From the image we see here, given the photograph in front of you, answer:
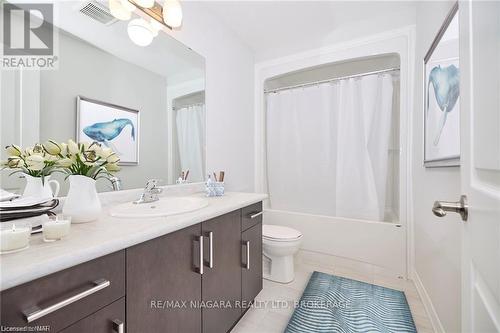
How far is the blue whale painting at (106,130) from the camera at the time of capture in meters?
1.13

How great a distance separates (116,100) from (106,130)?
0.19 m

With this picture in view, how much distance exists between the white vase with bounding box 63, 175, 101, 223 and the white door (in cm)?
116

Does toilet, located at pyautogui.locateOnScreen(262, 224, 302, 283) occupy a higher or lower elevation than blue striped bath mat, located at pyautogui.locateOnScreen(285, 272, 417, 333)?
higher

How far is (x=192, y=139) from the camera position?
174 cm

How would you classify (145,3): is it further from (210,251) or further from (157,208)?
(210,251)

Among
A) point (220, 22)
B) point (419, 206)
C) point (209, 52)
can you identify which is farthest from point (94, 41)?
point (419, 206)

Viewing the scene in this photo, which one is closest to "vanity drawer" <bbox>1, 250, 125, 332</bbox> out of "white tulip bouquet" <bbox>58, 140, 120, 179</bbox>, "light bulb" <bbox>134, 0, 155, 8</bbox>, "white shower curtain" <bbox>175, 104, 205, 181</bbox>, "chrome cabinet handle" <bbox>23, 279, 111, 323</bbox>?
"chrome cabinet handle" <bbox>23, 279, 111, 323</bbox>

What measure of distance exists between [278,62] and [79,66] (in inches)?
77.2

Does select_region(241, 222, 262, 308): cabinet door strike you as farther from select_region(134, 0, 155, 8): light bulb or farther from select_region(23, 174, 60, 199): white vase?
select_region(134, 0, 155, 8): light bulb

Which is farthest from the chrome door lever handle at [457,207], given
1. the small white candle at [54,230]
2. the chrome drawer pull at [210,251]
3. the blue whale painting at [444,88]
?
the small white candle at [54,230]

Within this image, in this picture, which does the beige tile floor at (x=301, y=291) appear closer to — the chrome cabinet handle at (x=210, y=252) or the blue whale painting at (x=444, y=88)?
the chrome cabinet handle at (x=210, y=252)

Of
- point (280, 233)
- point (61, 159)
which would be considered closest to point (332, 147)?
point (280, 233)

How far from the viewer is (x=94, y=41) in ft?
3.76

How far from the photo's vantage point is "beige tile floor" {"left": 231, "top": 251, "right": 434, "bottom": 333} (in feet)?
4.50
